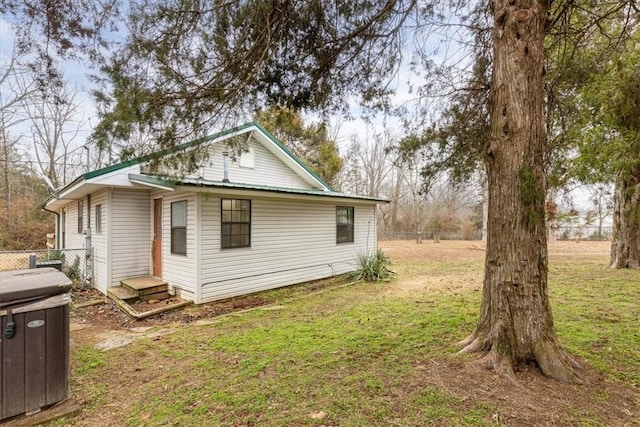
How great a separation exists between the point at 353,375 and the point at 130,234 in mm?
7325

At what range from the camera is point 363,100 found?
5051 mm

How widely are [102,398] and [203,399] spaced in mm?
1056

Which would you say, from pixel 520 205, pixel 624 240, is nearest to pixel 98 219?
pixel 520 205

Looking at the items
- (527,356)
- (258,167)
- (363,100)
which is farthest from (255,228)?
(527,356)

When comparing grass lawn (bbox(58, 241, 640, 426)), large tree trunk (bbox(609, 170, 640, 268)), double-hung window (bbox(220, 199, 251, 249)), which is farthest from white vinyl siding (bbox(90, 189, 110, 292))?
large tree trunk (bbox(609, 170, 640, 268))

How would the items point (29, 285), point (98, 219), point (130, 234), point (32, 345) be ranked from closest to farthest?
point (32, 345), point (29, 285), point (130, 234), point (98, 219)

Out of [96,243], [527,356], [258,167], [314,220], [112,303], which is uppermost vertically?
[258,167]

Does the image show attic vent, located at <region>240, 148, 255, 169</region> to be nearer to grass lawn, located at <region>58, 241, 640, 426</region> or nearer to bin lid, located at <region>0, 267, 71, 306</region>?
grass lawn, located at <region>58, 241, 640, 426</region>

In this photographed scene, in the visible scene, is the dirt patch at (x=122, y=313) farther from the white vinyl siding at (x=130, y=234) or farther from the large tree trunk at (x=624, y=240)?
the large tree trunk at (x=624, y=240)

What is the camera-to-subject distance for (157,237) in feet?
27.4

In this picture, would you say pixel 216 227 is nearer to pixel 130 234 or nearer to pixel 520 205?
pixel 130 234

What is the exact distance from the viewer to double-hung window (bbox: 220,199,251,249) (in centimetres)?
750

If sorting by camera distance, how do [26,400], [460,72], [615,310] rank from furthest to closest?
1. [615,310]
2. [460,72]
3. [26,400]

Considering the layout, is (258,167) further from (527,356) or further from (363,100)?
(527,356)
